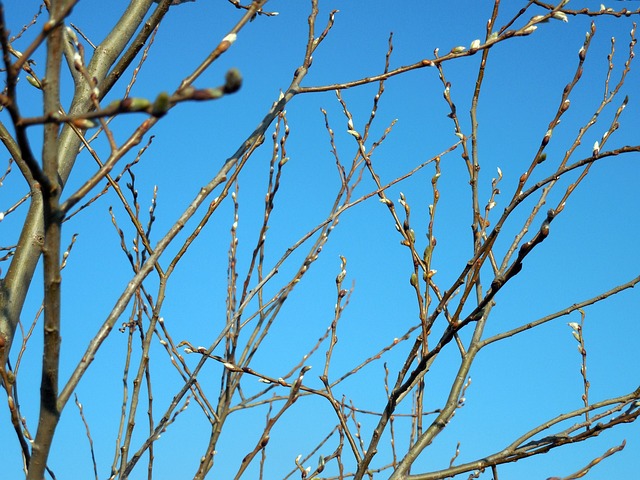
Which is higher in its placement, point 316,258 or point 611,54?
point 611,54

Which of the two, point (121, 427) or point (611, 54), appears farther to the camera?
point (611, 54)

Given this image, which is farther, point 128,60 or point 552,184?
point 552,184

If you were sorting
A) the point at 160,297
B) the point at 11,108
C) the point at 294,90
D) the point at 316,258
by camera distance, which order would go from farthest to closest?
1. the point at 316,258
2. the point at 160,297
3. the point at 294,90
4. the point at 11,108

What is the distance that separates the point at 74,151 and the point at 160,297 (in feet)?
1.79

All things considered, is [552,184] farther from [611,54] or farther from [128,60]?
[128,60]

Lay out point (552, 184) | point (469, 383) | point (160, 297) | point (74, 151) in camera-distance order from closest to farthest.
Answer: point (160, 297) < point (74, 151) < point (552, 184) < point (469, 383)

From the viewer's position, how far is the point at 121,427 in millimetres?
2205

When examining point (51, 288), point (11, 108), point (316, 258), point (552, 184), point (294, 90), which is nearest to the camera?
point (11, 108)

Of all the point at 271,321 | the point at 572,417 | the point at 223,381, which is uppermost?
the point at 271,321

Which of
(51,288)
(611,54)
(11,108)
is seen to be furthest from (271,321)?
(611,54)

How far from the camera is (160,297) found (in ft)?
6.39

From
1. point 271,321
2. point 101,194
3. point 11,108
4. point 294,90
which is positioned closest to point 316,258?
point 271,321

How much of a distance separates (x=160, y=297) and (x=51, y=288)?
912 mm

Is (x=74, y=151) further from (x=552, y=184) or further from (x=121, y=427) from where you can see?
(x=552, y=184)
